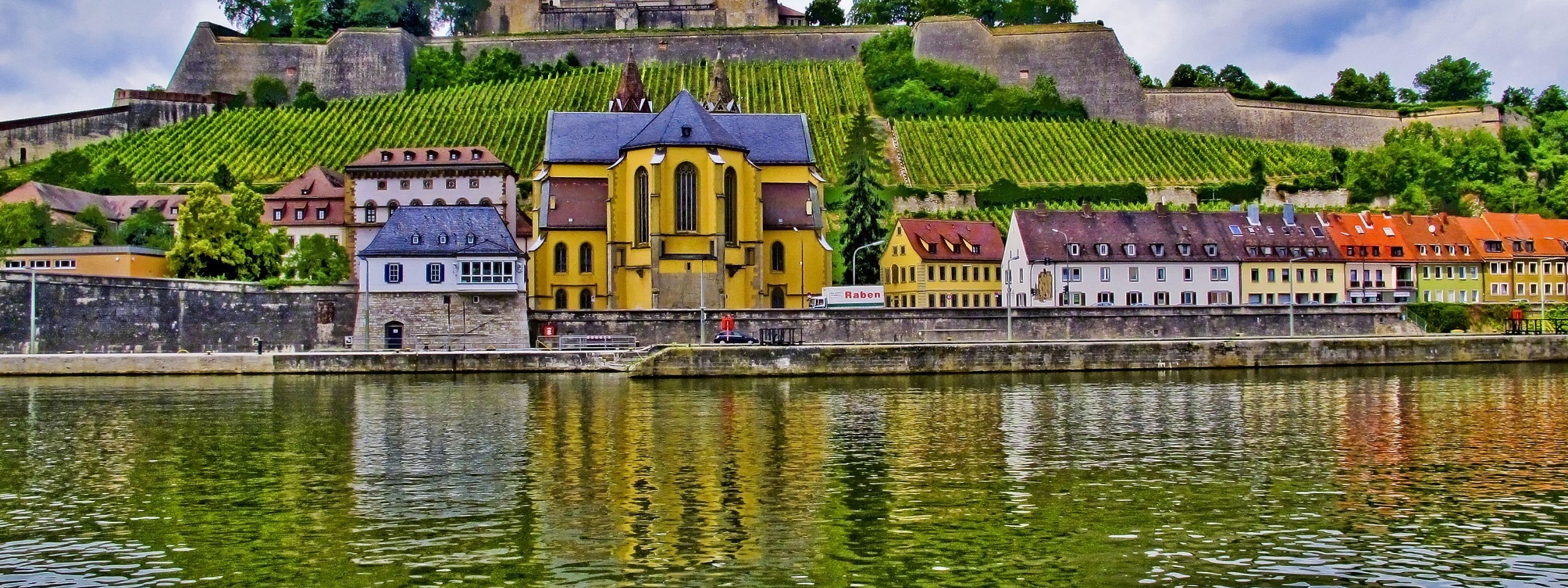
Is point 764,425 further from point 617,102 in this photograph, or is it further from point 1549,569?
point 617,102

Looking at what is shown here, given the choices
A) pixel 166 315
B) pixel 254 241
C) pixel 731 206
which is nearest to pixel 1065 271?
pixel 731 206

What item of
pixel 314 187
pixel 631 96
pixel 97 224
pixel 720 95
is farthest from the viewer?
pixel 631 96

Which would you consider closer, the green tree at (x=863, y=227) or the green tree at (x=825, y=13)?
the green tree at (x=863, y=227)

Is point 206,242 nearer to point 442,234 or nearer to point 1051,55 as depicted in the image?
point 442,234

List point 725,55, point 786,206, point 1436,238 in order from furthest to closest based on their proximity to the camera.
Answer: point 725,55 → point 1436,238 → point 786,206

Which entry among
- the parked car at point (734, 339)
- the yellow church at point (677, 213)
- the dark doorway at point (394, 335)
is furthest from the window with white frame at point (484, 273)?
Answer: the parked car at point (734, 339)

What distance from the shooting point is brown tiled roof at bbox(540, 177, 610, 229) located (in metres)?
68.4

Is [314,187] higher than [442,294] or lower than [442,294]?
higher

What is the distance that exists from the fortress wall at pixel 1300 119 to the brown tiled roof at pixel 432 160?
56279 mm

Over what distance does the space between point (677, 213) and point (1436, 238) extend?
38.3 m

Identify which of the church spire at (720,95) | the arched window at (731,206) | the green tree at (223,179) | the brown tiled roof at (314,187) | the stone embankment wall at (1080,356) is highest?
the church spire at (720,95)

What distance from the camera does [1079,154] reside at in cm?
10844

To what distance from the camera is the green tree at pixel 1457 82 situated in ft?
419

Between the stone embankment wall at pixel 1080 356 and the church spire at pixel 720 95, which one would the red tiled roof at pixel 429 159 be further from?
the stone embankment wall at pixel 1080 356
